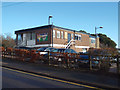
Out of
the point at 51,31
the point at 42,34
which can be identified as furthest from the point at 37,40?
the point at 51,31

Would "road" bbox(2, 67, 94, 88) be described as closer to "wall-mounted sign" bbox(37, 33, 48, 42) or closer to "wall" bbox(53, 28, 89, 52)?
"wall" bbox(53, 28, 89, 52)

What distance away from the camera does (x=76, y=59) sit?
34.1 feet

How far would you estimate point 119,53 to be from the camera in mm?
8836

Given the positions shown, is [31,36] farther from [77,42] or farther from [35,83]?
[35,83]

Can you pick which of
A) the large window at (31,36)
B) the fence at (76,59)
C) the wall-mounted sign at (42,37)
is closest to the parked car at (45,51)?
the fence at (76,59)

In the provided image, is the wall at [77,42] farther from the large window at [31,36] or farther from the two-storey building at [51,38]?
the large window at [31,36]

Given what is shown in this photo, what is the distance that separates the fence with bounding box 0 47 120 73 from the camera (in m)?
8.71

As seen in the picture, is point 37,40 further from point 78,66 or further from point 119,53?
point 119,53

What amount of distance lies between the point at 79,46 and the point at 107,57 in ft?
72.8

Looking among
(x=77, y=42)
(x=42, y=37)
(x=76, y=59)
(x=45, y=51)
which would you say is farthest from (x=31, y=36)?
(x=76, y=59)

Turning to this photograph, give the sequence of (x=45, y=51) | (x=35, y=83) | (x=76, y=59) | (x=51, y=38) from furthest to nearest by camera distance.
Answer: (x=51, y=38) → (x=45, y=51) → (x=76, y=59) → (x=35, y=83)

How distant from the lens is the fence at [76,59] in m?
8.71

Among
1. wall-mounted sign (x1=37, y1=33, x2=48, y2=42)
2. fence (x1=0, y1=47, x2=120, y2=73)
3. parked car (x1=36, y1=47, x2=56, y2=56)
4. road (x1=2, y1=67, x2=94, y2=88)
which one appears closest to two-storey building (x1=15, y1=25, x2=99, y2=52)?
wall-mounted sign (x1=37, y1=33, x2=48, y2=42)

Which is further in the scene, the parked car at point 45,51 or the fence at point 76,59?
the parked car at point 45,51
